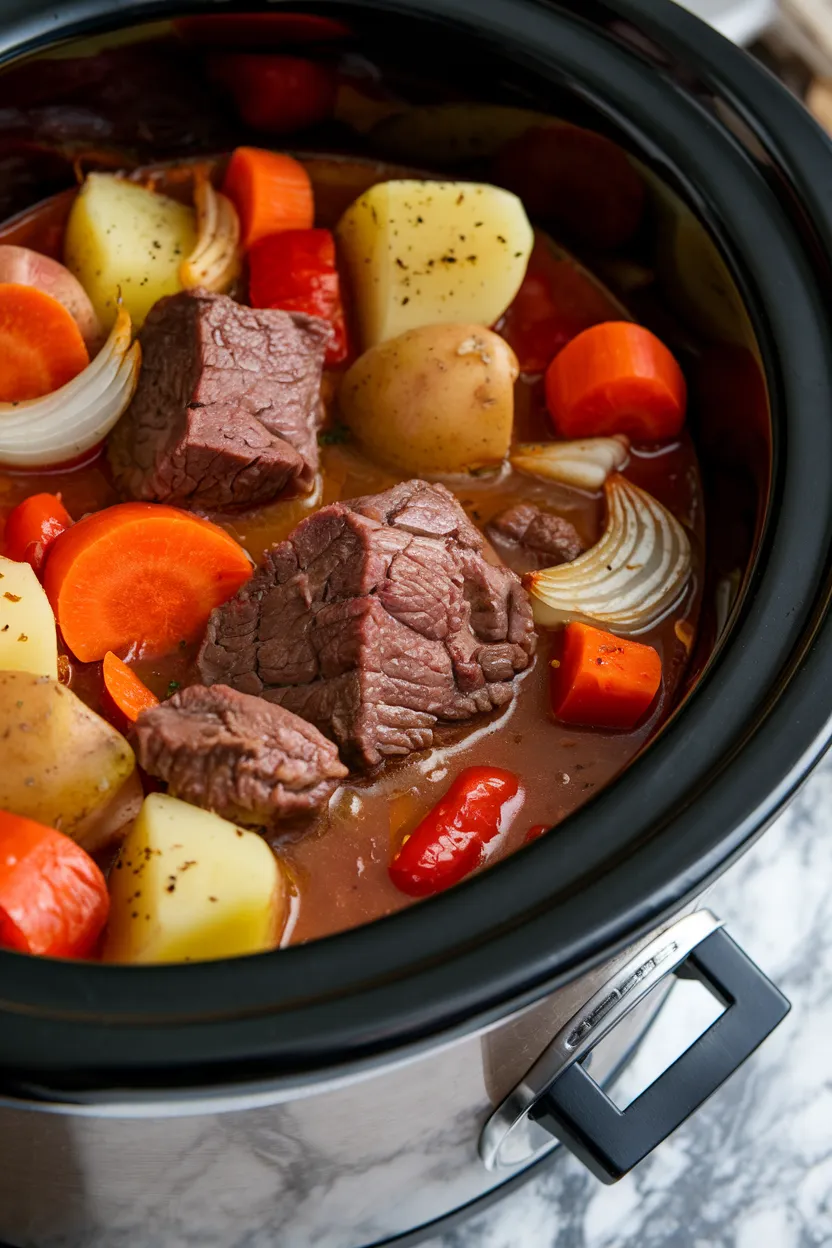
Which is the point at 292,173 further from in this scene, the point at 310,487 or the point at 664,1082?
the point at 664,1082

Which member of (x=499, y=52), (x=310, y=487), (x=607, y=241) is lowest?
(x=310, y=487)

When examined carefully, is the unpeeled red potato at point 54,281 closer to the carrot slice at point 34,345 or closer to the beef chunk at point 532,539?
the carrot slice at point 34,345

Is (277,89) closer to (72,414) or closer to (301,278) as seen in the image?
(301,278)

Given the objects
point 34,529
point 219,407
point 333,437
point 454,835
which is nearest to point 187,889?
point 454,835

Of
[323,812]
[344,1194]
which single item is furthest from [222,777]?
[344,1194]

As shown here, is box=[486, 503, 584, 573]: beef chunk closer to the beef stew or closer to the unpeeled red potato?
the beef stew
